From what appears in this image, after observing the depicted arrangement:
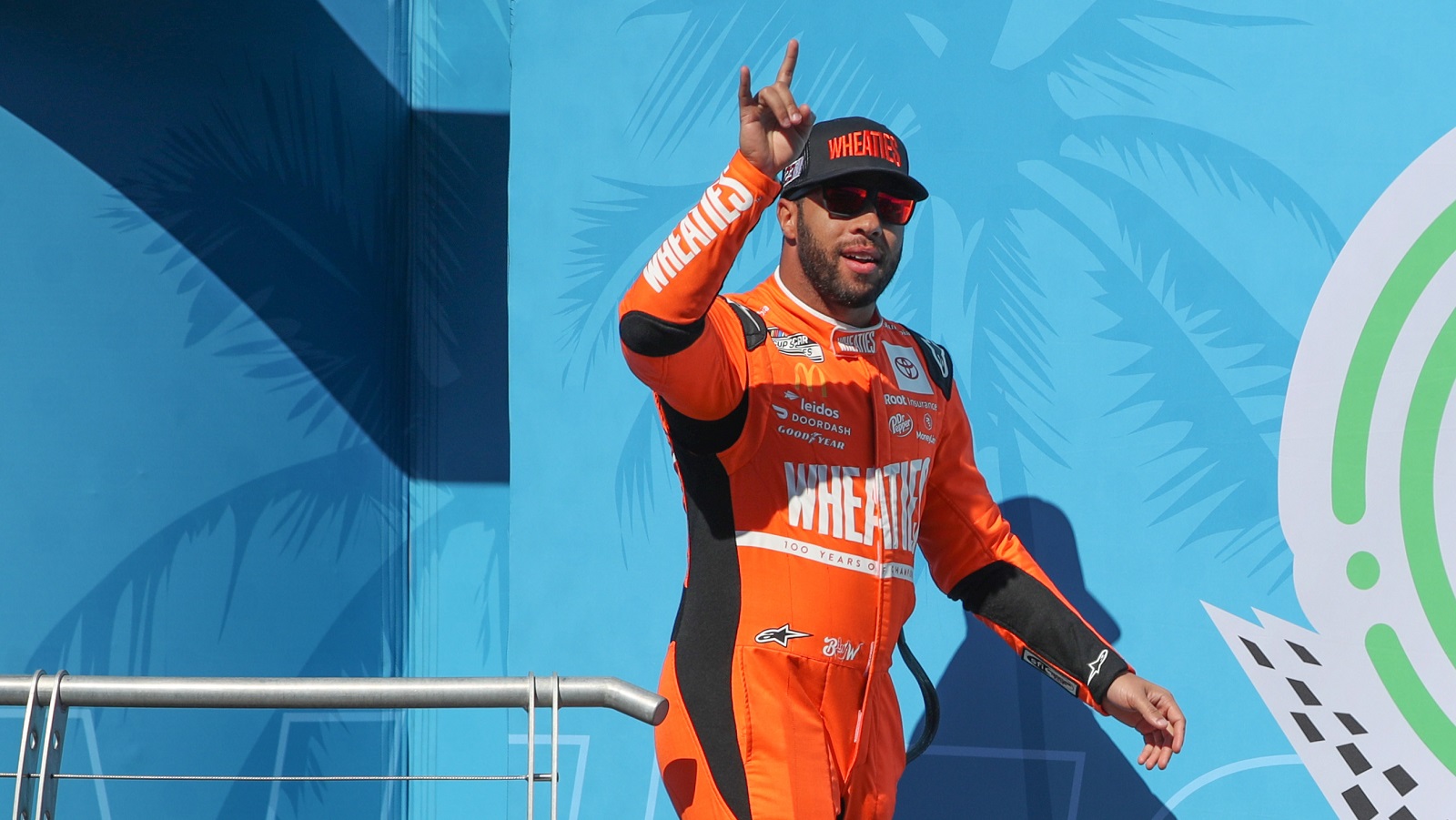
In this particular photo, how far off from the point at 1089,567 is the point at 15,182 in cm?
248

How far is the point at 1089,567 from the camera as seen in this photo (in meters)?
3.12

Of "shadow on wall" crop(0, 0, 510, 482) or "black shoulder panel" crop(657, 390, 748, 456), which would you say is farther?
"shadow on wall" crop(0, 0, 510, 482)

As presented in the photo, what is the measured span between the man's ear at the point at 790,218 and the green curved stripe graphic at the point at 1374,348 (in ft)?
4.87

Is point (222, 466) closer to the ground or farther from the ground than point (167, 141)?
closer to the ground

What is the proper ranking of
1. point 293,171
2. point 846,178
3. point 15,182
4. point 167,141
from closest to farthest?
1. point 846,178
2. point 15,182
3. point 167,141
4. point 293,171

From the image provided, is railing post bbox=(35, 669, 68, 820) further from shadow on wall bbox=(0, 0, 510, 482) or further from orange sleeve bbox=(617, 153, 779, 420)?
shadow on wall bbox=(0, 0, 510, 482)

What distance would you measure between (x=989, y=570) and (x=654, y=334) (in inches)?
35.6

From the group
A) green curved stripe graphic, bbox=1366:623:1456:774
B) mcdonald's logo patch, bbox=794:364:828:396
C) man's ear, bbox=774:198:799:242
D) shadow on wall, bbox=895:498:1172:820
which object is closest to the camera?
mcdonald's logo patch, bbox=794:364:828:396

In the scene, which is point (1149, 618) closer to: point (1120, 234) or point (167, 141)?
point (1120, 234)

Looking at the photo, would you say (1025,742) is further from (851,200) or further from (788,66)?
(788,66)

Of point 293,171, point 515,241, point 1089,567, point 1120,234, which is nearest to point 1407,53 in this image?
point 1120,234

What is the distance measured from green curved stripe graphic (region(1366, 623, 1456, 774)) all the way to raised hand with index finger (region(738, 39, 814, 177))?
1914mm

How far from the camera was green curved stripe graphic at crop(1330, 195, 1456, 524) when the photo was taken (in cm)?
307

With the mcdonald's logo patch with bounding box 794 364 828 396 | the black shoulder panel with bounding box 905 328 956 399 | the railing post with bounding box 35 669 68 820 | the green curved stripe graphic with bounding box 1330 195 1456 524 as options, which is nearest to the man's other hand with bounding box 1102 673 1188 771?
the black shoulder panel with bounding box 905 328 956 399
